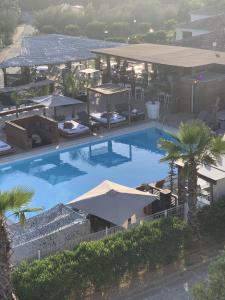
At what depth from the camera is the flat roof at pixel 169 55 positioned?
989 inches

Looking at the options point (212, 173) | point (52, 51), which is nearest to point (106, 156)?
point (212, 173)

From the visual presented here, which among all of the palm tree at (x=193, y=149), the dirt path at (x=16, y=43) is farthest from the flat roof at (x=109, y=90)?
the dirt path at (x=16, y=43)

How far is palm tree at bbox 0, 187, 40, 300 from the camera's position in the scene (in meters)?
9.00

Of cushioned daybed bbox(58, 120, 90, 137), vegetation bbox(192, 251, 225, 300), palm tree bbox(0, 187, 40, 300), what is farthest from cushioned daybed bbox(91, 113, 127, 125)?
vegetation bbox(192, 251, 225, 300)

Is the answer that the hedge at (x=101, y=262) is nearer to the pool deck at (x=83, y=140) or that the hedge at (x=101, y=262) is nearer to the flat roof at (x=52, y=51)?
the pool deck at (x=83, y=140)

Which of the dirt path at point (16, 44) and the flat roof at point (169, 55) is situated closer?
the flat roof at point (169, 55)

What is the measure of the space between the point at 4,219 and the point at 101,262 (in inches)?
114

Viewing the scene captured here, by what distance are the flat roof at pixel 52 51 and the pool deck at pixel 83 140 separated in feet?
28.2

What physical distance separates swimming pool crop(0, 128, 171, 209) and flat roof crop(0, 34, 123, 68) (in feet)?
31.8

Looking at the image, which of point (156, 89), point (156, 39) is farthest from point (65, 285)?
point (156, 39)

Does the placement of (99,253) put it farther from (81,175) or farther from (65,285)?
(81,175)

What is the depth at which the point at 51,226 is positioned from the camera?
1297cm

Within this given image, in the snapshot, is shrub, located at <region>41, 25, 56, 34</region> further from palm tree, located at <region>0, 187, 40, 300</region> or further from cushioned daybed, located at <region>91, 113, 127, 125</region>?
palm tree, located at <region>0, 187, 40, 300</region>

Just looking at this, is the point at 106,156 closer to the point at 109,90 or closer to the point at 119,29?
the point at 109,90
